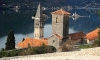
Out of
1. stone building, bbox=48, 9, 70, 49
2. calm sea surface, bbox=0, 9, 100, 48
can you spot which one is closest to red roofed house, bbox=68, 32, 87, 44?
stone building, bbox=48, 9, 70, 49

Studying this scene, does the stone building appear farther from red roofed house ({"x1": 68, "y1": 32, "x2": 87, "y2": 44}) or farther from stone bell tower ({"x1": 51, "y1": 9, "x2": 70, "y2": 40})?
red roofed house ({"x1": 68, "y1": 32, "x2": 87, "y2": 44})

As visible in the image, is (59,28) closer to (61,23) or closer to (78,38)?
(61,23)

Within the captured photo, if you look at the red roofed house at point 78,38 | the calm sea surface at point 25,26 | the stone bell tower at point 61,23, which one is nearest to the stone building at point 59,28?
the stone bell tower at point 61,23

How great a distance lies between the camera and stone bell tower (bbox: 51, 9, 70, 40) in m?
29.8

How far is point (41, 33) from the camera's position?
1431 inches

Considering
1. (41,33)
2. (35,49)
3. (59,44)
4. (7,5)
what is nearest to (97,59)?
(35,49)

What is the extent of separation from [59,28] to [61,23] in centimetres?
60

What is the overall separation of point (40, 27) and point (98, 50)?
2257 cm

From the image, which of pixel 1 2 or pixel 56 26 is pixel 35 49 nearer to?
pixel 56 26

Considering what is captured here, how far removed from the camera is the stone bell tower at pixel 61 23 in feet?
97.9

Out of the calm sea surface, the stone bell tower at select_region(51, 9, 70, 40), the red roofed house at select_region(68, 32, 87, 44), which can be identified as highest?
the stone bell tower at select_region(51, 9, 70, 40)

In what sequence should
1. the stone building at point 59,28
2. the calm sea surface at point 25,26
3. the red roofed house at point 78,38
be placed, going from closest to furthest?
the stone building at point 59,28 < the red roofed house at point 78,38 < the calm sea surface at point 25,26

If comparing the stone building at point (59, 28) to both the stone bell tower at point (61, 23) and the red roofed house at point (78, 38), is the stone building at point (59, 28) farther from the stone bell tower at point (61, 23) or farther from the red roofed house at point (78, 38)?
the red roofed house at point (78, 38)

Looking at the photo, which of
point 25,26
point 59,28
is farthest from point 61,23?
point 25,26
